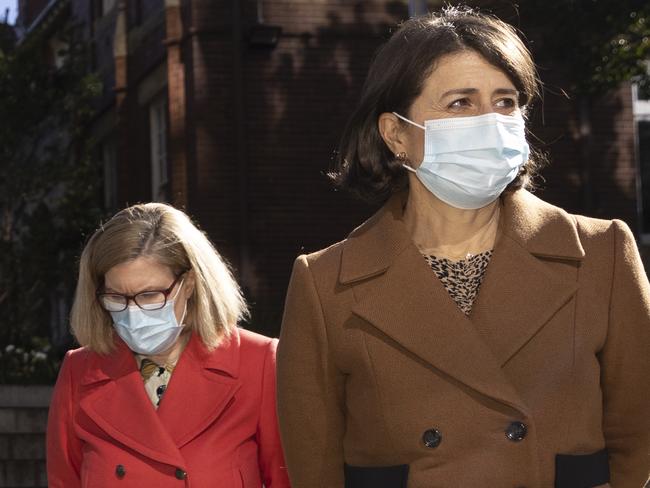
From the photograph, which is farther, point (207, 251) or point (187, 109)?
point (187, 109)

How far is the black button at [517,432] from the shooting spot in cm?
423

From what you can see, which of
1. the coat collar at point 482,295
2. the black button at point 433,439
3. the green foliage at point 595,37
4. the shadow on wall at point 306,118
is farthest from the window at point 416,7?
the black button at point 433,439

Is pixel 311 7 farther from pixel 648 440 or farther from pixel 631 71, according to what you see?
pixel 648 440

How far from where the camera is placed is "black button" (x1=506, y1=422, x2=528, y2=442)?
423 centimetres

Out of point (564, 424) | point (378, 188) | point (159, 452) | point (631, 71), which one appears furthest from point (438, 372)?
point (631, 71)

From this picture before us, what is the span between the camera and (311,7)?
61.8 feet

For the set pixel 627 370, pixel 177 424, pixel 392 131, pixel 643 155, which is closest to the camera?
pixel 627 370

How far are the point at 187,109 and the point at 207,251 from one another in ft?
42.6

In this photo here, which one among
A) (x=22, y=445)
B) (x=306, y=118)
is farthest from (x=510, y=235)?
(x=306, y=118)

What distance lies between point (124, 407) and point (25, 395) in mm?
7279

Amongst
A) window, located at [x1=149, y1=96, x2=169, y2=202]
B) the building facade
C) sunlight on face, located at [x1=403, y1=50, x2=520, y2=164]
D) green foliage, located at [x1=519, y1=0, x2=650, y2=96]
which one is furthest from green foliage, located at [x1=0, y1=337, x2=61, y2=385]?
sunlight on face, located at [x1=403, y1=50, x2=520, y2=164]

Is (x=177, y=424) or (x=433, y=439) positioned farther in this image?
(x=177, y=424)

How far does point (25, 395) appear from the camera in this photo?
1313cm

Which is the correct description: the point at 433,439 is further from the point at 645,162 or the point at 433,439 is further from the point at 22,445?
the point at 645,162
